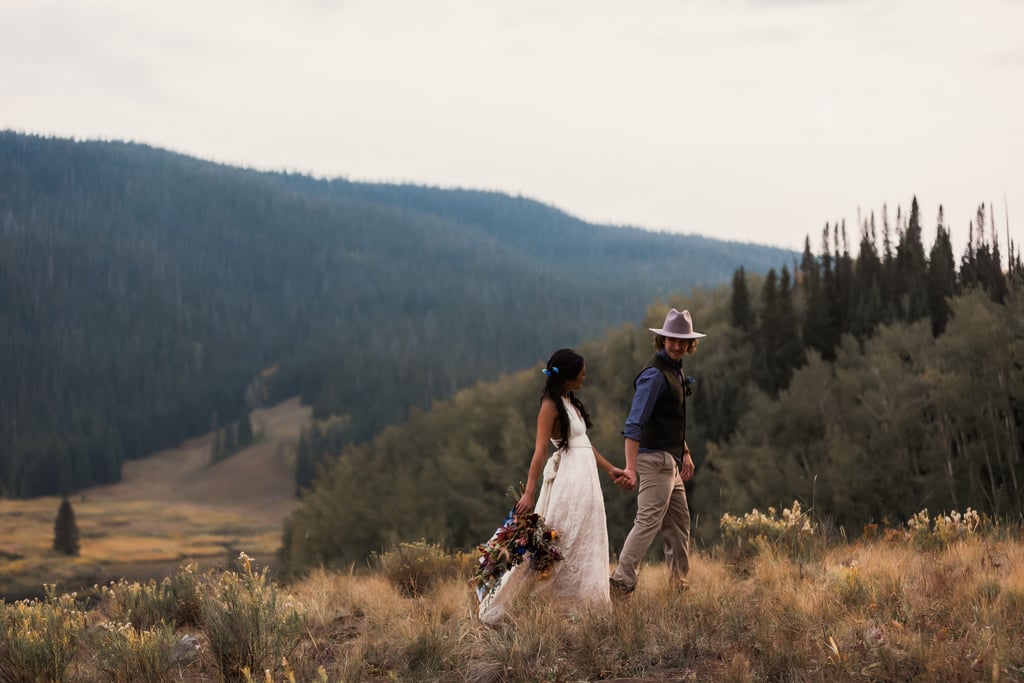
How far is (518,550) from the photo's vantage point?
21.0 feet

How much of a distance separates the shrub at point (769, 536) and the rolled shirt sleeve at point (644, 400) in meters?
2.43

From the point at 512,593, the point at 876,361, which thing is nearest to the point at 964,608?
the point at 512,593

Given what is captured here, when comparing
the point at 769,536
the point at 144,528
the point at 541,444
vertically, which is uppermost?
the point at 541,444

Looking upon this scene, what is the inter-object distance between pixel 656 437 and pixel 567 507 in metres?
0.81

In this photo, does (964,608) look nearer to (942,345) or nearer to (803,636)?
(803,636)

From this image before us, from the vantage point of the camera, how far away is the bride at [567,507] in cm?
643

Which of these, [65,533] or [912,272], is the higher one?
[912,272]

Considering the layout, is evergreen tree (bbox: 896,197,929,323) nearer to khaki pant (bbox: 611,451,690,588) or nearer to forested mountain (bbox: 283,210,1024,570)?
forested mountain (bbox: 283,210,1024,570)

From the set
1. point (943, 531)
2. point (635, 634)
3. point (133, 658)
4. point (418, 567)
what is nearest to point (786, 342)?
point (943, 531)

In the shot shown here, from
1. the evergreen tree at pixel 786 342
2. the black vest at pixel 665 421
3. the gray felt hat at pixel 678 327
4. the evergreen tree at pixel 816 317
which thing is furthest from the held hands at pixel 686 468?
the evergreen tree at pixel 816 317

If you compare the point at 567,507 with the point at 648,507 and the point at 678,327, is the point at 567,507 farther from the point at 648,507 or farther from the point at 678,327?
the point at 678,327

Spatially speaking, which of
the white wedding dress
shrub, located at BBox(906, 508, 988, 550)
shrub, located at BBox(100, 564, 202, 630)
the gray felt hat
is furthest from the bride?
shrub, located at BBox(906, 508, 988, 550)

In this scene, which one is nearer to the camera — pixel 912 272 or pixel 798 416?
pixel 798 416

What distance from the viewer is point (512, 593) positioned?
6.41 metres
